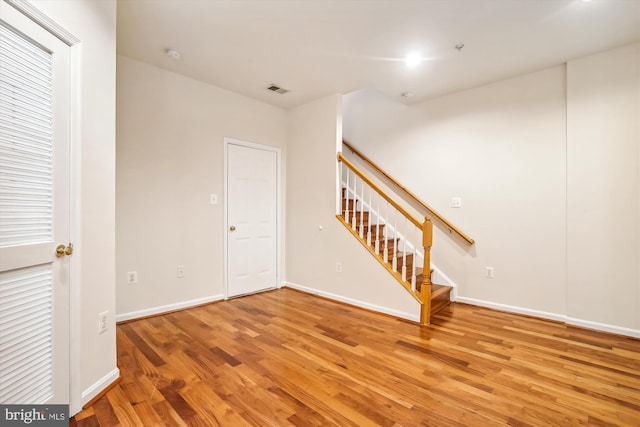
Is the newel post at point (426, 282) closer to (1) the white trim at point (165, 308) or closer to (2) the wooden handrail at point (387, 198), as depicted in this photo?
(2) the wooden handrail at point (387, 198)

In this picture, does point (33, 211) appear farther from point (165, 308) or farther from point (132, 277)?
point (165, 308)

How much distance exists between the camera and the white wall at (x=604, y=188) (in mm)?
2594

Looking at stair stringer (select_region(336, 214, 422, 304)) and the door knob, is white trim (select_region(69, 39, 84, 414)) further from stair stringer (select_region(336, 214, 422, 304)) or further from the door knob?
stair stringer (select_region(336, 214, 422, 304))

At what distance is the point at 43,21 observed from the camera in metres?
1.42

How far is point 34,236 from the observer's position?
1406 mm

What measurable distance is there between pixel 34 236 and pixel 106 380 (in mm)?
991

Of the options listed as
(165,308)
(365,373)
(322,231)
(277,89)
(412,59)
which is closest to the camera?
(365,373)

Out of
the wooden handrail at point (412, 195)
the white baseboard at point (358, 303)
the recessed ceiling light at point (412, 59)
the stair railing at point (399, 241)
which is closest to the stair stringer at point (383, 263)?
the stair railing at point (399, 241)

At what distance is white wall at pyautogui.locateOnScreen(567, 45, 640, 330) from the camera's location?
2.59 meters

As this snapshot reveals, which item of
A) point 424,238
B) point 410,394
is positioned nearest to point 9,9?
point 410,394

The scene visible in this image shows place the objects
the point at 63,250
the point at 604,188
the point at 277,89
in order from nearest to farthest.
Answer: the point at 63,250 → the point at 604,188 → the point at 277,89

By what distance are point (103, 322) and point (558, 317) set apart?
3.99 metres

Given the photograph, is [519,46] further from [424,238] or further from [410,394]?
[410,394]

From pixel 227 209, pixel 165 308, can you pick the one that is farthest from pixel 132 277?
pixel 227 209
